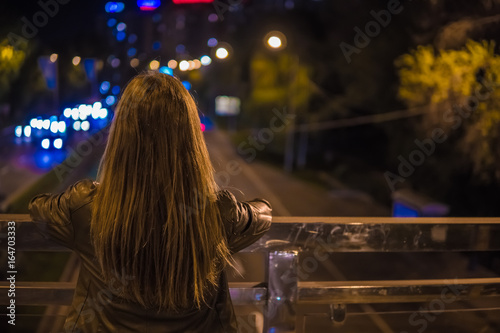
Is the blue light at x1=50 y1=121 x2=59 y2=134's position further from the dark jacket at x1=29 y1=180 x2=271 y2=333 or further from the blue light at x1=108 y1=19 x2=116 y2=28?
the blue light at x1=108 y1=19 x2=116 y2=28

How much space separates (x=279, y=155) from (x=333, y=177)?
6586 millimetres

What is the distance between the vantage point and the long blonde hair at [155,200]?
146cm

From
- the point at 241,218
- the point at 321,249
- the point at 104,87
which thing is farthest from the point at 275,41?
the point at 241,218

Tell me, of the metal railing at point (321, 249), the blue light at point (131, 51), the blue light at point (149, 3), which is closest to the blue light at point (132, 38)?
the blue light at point (131, 51)

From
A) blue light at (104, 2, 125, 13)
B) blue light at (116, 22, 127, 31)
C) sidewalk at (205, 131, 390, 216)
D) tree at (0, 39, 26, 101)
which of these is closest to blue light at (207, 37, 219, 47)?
sidewalk at (205, 131, 390, 216)

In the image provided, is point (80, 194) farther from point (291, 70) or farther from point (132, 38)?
point (291, 70)

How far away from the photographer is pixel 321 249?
209 centimetres

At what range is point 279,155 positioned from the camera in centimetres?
2902

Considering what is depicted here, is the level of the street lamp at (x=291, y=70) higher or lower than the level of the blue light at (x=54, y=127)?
higher

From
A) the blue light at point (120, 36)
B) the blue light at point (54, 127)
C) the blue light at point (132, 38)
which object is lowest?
the blue light at point (54, 127)

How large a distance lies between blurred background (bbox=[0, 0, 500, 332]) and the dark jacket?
0.26 meters

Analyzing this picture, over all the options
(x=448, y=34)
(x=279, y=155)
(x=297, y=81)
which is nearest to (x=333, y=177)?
(x=297, y=81)

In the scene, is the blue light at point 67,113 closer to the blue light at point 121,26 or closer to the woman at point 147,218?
the woman at point 147,218

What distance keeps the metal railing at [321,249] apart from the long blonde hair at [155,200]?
22.5 inches
